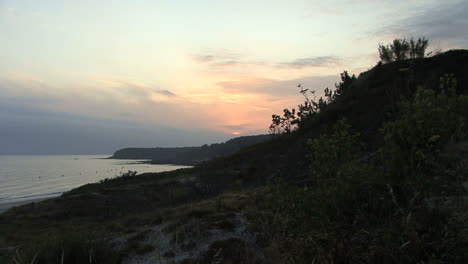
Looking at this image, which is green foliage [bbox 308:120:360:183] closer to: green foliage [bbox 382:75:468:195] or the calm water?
green foliage [bbox 382:75:468:195]

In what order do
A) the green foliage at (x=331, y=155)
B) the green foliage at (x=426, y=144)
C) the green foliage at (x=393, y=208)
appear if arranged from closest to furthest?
the green foliage at (x=393, y=208), the green foliage at (x=426, y=144), the green foliage at (x=331, y=155)

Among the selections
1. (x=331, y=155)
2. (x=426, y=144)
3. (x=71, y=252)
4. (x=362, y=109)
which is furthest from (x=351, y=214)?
(x=362, y=109)

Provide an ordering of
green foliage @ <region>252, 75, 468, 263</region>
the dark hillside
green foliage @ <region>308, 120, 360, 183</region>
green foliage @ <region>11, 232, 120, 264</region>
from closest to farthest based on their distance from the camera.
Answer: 1. green foliage @ <region>252, 75, 468, 263</region>
2. green foliage @ <region>308, 120, 360, 183</region>
3. green foliage @ <region>11, 232, 120, 264</region>
4. the dark hillside

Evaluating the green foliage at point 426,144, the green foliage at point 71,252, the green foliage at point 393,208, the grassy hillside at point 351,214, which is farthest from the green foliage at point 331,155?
the green foliage at point 71,252

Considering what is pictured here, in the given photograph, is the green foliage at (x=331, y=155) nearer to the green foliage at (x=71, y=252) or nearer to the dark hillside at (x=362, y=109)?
the green foliage at (x=71, y=252)

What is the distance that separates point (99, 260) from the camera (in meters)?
4.97

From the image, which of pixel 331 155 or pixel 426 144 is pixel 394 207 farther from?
pixel 331 155

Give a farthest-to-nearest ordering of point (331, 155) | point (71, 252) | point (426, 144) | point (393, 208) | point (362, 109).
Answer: point (362, 109)
point (71, 252)
point (331, 155)
point (426, 144)
point (393, 208)

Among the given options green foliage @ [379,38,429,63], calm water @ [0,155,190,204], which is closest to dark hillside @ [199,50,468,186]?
green foliage @ [379,38,429,63]

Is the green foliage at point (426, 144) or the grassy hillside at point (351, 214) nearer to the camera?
the grassy hillside at point (351, 214)

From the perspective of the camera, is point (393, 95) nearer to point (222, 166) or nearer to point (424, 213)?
point (222, 166)

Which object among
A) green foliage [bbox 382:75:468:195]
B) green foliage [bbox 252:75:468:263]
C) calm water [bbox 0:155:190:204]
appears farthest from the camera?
calm water [bbox 0:155:190:204]

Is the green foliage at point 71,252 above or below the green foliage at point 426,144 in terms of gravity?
below

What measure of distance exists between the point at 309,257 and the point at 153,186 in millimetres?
21933
